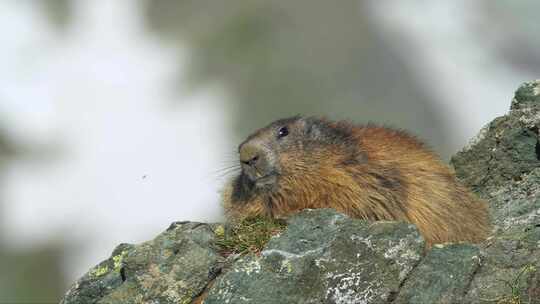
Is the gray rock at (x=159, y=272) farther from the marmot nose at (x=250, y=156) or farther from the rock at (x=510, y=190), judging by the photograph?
the rock at (x=510, y=190)

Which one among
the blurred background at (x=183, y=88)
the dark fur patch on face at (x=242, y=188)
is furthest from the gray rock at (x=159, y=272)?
the blurred background at (x=183, y=88)

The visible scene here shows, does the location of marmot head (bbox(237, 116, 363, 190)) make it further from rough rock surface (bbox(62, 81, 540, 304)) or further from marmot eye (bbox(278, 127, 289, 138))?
rough rock surface (bbox(62, 81, 540, 304))

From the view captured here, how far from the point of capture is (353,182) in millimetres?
9055

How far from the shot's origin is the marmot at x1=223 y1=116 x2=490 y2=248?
29.5 ft

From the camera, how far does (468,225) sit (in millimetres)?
9203

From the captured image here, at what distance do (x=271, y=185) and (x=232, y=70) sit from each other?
1115 inches

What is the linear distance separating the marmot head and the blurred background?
18.1 meters

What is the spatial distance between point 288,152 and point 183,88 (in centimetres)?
3088

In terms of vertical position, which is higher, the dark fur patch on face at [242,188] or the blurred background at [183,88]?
the dark fur patch on face at [242,188]

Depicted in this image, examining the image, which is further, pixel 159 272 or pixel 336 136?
pixel 336 136

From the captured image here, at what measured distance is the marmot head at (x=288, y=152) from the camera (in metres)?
9.34

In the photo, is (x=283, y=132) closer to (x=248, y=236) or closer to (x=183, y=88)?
(x=248, y=236)

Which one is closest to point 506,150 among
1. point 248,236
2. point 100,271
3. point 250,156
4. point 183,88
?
point 250,156

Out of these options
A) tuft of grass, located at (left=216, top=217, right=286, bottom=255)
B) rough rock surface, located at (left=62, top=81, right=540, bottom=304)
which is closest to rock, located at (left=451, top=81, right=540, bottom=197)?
rough rock surface, located at (left=62, top=81, right=540, bottom=304)
